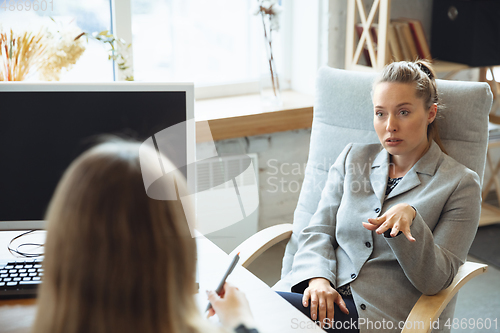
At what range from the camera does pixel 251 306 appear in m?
1.01

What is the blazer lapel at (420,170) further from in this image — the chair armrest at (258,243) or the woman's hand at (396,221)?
the chair armrest at (258,243)

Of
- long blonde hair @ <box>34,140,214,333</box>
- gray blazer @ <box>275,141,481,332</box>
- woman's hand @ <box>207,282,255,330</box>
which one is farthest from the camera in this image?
gray blazer @ <box>275,141,481,332</box>

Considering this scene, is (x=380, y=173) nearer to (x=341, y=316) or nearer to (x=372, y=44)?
(x=341, y=316)

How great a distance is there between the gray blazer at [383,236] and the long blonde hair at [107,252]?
0.81 m

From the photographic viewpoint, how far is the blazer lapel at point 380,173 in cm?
146

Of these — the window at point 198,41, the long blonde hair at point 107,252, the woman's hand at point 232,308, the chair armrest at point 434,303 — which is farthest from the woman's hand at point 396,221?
the window at point 198,41

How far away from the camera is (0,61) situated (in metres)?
1.70

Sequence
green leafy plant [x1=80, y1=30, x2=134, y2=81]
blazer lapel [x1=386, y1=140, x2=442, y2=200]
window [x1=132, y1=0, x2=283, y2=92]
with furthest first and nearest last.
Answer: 1. window [x1=132, y1=0, x2=283, y2=92]
2. green leafy plant [x1=80, y1=30, x2=134, y2=81]
3. blazer lapel [x1=386, y1=140, x2=442, y2=200]

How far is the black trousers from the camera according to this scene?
133cm

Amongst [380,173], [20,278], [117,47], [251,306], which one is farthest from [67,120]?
[117,47]

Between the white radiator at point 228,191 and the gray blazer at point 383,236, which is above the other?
the white radiator at point 228,191

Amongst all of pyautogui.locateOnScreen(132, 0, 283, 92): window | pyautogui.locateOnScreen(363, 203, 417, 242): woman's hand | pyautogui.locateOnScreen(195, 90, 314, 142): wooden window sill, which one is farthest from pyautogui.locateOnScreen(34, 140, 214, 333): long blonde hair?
pyautogui.locateOnScreen(132, 0, 283, 92): window

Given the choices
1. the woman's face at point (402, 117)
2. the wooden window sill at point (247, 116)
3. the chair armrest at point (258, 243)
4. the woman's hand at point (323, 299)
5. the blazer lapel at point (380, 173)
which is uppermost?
the woman's face at point (402, 117)

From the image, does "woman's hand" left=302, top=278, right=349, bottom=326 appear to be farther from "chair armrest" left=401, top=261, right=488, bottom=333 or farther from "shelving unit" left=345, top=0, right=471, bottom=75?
"shelving unit" left=345, top=0, right=471, bottom=75
